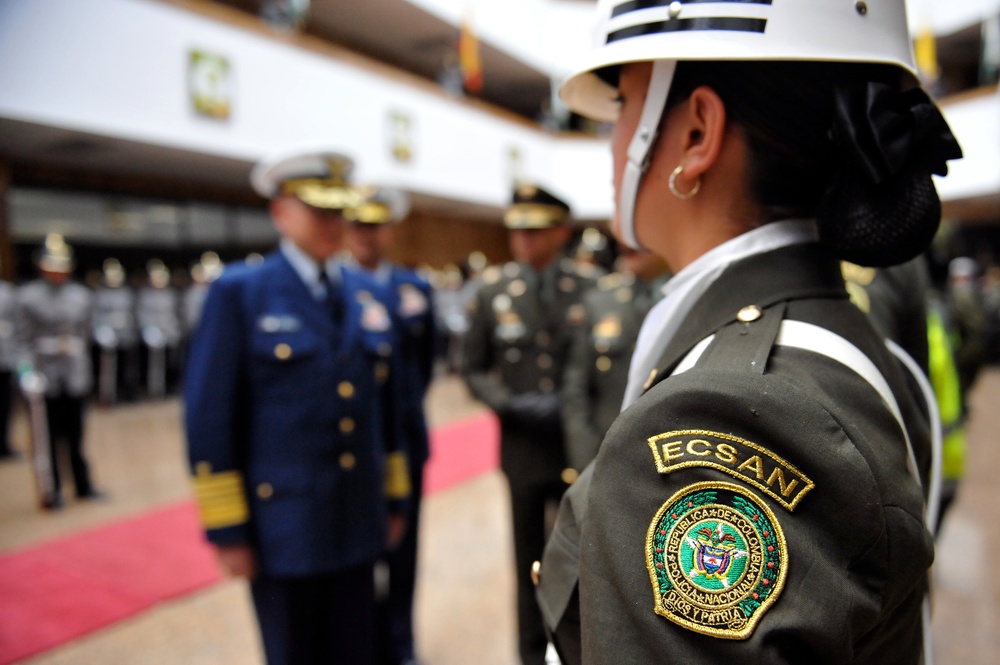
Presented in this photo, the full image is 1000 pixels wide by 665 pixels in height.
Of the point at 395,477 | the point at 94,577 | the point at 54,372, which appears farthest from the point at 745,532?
the point at 54,372

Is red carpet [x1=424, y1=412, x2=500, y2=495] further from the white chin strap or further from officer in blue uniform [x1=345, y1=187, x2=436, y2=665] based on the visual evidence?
the white chin strap

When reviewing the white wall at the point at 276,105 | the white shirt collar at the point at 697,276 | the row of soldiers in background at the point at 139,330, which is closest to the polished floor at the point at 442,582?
the white shirt collar at the point at 697,276

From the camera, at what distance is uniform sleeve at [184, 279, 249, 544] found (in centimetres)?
171

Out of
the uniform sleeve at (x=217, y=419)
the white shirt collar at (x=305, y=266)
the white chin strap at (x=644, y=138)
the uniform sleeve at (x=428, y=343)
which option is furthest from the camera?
the uniform sleeve at (x=428, y=343)

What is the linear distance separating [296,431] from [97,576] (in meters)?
2.31

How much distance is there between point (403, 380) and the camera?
259cm

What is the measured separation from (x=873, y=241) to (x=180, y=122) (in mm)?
8002

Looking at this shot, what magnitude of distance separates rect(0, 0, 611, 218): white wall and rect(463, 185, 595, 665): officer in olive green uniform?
485 cm

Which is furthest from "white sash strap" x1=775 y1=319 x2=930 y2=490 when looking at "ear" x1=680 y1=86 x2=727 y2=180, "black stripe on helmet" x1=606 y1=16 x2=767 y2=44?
"black stripe on helmet" x1=606 y1=16 x2=767 y2=44

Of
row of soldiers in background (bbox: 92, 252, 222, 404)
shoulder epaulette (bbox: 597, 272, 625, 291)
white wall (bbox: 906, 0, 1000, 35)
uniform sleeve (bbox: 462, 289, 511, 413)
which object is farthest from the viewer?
white wall (bbox: 906, 0, 1000, 35)

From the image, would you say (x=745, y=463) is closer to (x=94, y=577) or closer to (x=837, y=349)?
(x=837, y=349)

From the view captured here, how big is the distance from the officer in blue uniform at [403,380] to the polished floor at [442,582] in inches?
8.5

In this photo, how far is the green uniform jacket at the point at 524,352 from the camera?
8.41ft

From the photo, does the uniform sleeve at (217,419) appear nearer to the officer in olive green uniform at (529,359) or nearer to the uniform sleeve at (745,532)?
the officer in olive green uniform at (529,359)
